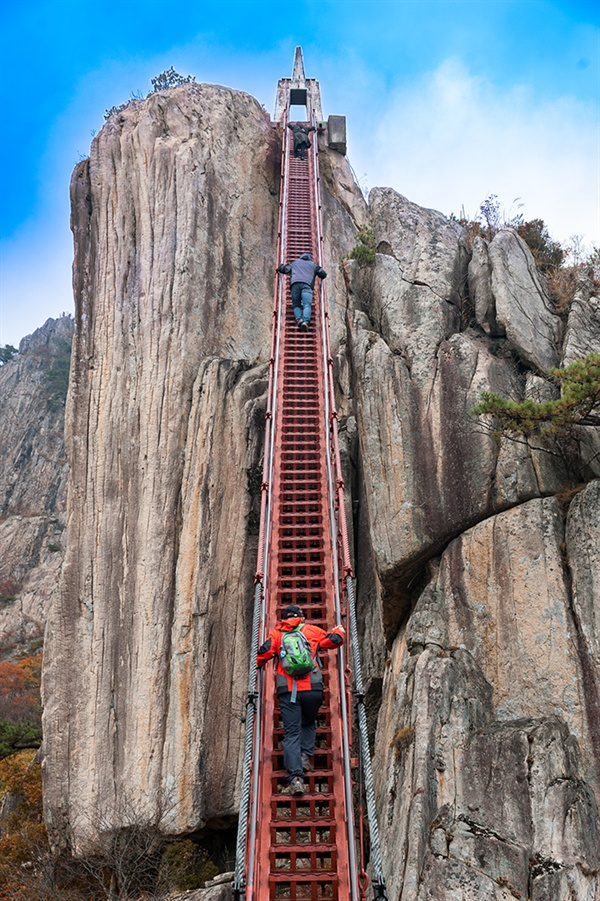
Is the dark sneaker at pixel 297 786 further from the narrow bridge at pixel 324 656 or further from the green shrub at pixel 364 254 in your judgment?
the green shrub at pixel 364 254

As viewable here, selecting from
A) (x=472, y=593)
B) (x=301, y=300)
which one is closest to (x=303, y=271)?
Answer: (x=301, y=300)

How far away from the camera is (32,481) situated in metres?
61.8

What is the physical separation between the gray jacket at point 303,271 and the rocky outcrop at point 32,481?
108 feet

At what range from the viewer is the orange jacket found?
8211 millimetres

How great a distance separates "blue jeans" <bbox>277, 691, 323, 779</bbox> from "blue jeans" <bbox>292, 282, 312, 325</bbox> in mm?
9653

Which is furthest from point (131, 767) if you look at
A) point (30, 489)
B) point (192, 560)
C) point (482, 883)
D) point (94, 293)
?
point (30, 489)

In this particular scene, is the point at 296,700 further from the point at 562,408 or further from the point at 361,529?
the point at 361,529

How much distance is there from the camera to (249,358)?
17812 millimetres

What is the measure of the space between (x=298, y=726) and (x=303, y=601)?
2.62 meters

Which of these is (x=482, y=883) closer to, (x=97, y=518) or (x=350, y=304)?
(x=97, y=518)

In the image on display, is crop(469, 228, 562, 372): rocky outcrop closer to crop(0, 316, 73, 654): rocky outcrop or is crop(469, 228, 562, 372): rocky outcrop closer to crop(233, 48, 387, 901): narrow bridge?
crop(233, 48, 387, 901): narrow bridge

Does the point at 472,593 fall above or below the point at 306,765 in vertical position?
above

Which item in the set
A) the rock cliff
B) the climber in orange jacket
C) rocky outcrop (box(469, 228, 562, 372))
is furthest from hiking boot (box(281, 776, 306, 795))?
rocky outcrop (box(469, 228, 562, 372))

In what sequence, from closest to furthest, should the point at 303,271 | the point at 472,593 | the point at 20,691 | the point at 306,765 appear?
1. the point at 306,765
2. the point at 472,593
3. the point at 303,271
4. the point at 20,691
